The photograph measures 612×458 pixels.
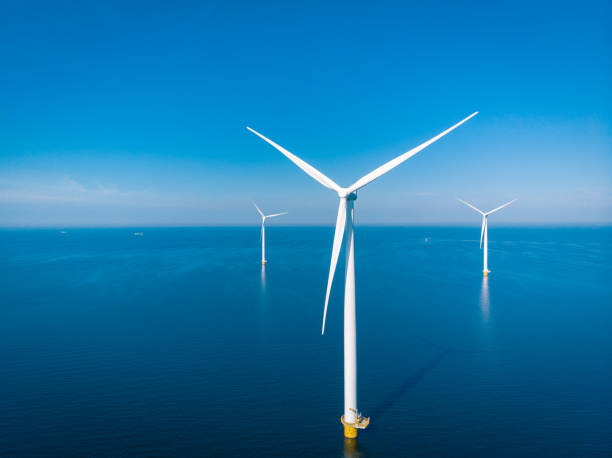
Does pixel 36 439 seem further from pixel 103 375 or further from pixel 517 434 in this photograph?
pixel 517 434

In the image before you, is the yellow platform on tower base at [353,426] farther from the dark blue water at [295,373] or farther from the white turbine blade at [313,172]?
the white turbine blade at [313,172]

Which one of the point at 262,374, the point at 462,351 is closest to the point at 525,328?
the point at 462,351

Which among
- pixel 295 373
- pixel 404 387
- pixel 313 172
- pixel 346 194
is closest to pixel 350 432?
pixel 404 387

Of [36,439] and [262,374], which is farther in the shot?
[262,374]

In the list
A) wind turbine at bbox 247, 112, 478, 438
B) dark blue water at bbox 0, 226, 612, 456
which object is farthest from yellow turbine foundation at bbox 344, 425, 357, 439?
dark blue water at bbox 0, 226, 612, 456

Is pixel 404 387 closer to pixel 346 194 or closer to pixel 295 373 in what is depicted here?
pixel 295 373

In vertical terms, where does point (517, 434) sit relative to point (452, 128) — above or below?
below
